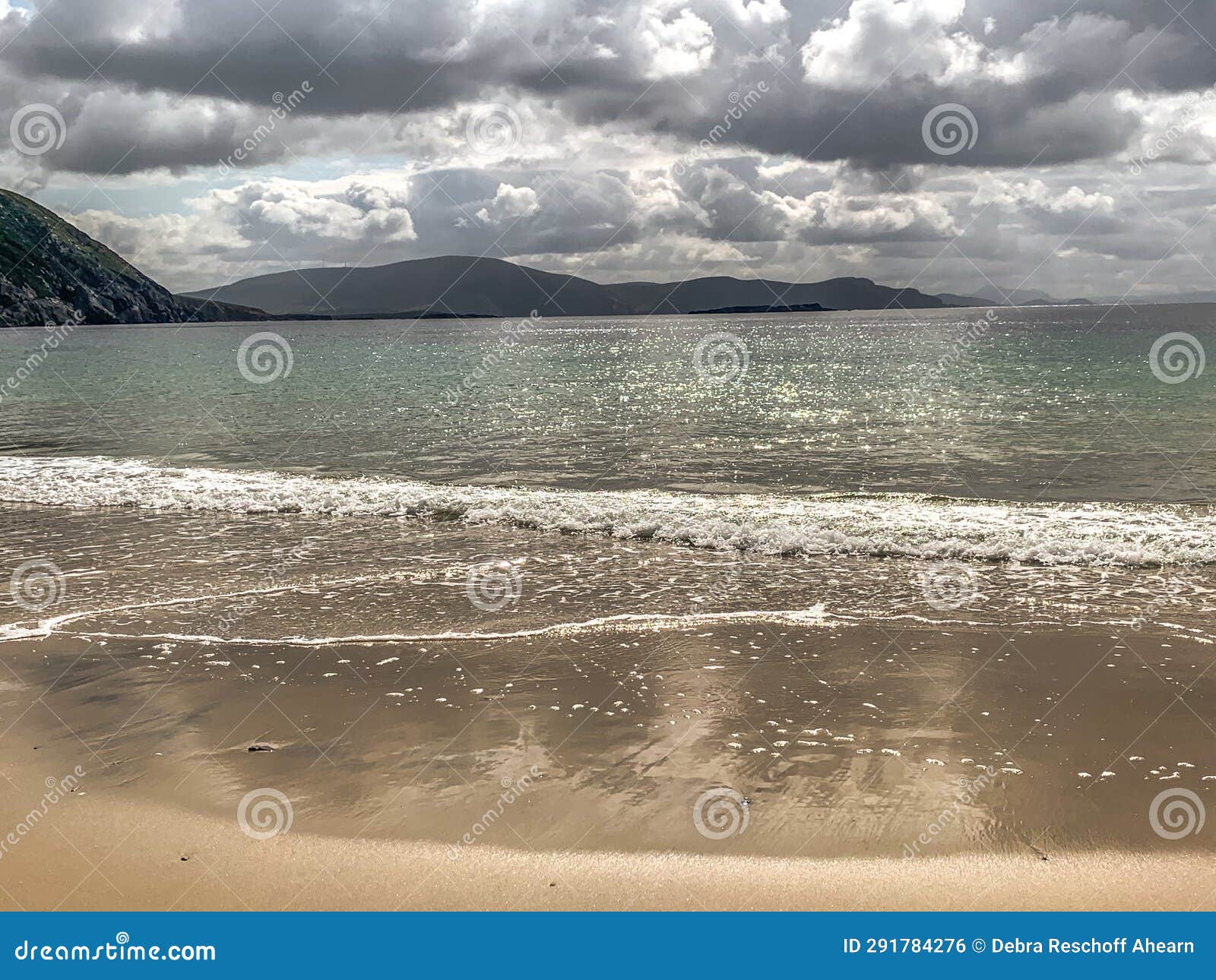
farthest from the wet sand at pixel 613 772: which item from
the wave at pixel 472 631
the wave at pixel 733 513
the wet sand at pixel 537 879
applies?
the wave at pixel 733 513

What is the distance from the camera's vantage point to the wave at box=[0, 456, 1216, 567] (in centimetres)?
1454

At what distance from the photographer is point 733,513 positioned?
1739 centimetres

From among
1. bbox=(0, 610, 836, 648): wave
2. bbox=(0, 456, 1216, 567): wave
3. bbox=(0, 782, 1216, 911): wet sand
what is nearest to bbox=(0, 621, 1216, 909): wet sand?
A: bbox=(0, 782, 1216, 911): wet sand

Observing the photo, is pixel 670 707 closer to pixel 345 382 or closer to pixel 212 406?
pixel 212 406

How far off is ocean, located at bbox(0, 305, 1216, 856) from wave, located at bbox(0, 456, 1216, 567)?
106 mm

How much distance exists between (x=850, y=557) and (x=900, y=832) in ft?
28.6

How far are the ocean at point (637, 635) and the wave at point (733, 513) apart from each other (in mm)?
106

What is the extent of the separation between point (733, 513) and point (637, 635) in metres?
7.55

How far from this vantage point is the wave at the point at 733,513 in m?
14.5

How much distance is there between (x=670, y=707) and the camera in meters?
8.04

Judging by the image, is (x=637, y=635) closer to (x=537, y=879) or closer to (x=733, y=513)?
(x=537, y=879)

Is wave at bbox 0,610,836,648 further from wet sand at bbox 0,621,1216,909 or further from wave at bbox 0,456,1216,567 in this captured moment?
wave at bbox 0,456,1216,567

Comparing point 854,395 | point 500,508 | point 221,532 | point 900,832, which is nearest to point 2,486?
point 221,532

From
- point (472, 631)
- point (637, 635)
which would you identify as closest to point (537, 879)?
point (637, 635)
